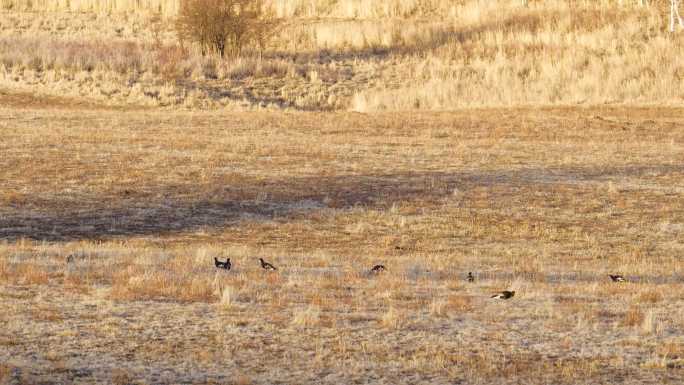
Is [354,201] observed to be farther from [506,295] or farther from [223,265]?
[506,295]

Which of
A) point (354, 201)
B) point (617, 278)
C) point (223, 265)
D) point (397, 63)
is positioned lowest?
Answer: point (354, 201)

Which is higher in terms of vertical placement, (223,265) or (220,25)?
(220,25)

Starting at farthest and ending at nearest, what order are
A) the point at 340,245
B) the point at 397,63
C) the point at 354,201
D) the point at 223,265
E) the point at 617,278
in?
1. the point at 397,63
2. the point at 354,201
3. the point at 340,245
4. the point at 223,265
5. the point at 617,278

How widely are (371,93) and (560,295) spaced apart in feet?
104

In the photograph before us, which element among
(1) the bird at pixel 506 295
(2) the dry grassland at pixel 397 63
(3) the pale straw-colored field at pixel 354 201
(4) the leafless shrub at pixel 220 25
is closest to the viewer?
(3) the pale straw-colored field at pixel 354 201

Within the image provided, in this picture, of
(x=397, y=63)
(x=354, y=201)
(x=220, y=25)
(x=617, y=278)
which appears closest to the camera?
(x=617, y=278)

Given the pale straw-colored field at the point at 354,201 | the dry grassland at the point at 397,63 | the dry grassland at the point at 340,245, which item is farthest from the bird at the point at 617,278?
the dry grassland at the point at 397,63

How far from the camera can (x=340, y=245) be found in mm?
21125

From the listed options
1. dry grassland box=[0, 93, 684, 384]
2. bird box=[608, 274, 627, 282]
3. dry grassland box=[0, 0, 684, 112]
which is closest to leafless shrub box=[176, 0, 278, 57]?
dry grassland box=[0, 0, 684, 112]

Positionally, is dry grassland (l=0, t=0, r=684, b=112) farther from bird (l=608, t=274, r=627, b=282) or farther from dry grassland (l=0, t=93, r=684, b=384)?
bird (l=608, t=274, r=627, b=282)

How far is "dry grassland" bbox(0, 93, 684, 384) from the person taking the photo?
11.2m


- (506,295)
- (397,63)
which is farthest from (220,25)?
(506,295)

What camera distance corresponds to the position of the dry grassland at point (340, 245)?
11.2 metres

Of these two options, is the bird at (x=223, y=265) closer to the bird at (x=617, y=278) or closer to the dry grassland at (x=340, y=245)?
the dry grassland at (x=340, y=245)
